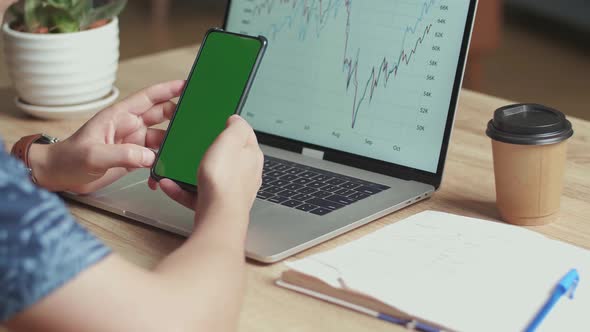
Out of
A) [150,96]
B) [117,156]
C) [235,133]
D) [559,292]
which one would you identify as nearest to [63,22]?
[150,96]

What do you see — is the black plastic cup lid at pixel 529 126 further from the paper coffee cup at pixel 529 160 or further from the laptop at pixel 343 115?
the laptop at pixel 343 115

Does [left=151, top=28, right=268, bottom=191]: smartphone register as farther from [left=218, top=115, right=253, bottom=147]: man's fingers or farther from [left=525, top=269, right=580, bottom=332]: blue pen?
[left=525, top=269, right=580, bottom=332]: blue pen

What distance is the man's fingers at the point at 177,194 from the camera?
96 cm

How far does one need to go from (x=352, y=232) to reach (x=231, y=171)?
0.22m

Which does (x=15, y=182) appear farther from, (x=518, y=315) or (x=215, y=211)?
(x=518, y=315)

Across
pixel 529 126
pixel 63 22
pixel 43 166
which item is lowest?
pixel 43 166

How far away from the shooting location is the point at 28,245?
0.62 metres

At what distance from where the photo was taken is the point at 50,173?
1.08 m

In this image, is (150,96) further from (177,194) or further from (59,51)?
(59,51)

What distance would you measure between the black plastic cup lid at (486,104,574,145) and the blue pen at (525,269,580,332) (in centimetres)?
18

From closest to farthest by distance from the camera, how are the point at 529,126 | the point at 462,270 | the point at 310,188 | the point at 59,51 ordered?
the point at 462,270
the point at 529,126
the point at 310,188
the point at 59,51

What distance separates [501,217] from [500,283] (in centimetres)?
22

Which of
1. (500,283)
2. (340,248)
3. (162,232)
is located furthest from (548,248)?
(162,232)

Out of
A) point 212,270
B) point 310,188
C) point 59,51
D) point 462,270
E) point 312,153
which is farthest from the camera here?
point 59,51
